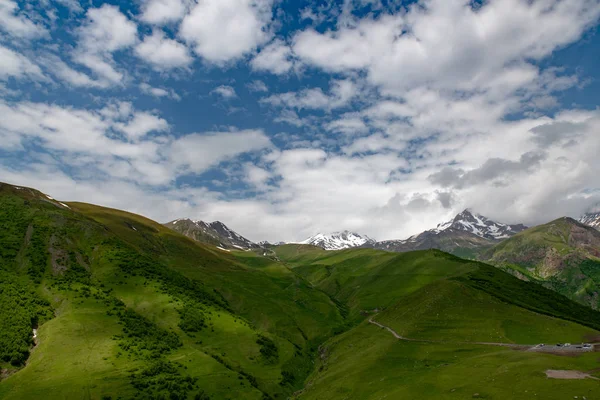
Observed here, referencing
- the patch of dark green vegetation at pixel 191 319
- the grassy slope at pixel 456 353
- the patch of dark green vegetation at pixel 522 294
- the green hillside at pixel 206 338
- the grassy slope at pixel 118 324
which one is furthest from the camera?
the patch of dark green vegetation at pixel 522 294

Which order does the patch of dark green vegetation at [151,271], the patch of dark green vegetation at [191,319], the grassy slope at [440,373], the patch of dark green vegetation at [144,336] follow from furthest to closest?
1. the patch of dark green vegetation at [151,271]
2. the patch of dark green vegetation at [191,319]
3. the patch of dark green vegetation at [144,336]
4. the grassy slope at [440,373]

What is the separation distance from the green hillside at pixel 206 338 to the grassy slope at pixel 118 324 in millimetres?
381

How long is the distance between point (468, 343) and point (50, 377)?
3762 inches

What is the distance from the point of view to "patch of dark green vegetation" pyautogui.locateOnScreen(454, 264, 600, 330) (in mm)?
141250

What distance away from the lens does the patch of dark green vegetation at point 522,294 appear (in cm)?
14125

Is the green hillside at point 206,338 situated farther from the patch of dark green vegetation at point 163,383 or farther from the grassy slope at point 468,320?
the grassy slope at point 468,320

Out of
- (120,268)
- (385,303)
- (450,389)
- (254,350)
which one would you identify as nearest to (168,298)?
(120,268)

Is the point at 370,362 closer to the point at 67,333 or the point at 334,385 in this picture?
the point at 334,385

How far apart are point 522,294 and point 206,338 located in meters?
141

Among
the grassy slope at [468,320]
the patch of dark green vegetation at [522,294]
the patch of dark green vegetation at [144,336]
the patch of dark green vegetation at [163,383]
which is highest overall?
the patch of dark green vegetation at [522,294]

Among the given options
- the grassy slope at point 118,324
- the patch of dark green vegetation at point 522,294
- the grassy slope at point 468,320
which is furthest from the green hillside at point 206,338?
the patch of dark green vegetation at point 522,294

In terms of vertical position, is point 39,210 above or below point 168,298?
above

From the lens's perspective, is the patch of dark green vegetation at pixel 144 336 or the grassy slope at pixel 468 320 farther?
the grassy slope at pixel 468 320

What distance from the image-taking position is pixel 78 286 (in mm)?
103875
